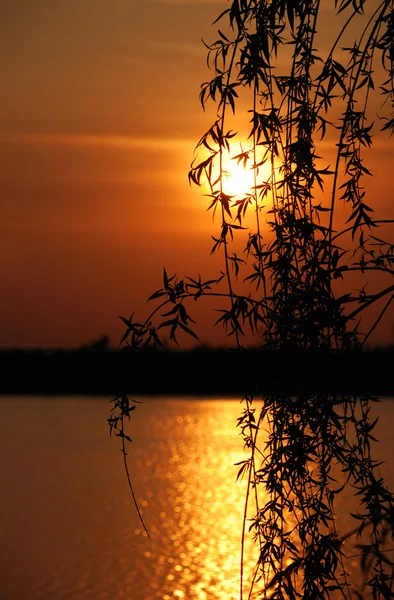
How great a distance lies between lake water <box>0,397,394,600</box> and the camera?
11367 millimetres

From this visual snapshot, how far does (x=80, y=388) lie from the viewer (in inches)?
1965

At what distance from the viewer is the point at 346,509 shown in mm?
15617

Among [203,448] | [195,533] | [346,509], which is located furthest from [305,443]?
[203,448]

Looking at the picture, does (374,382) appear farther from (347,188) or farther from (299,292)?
(347,188)

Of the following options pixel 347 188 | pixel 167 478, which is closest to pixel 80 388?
pixel 167 478

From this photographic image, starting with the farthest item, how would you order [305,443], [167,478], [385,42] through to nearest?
[167,478] < [385,42] < [305,443]

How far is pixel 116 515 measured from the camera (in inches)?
603

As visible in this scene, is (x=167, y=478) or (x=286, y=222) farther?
(x=167, y=478)

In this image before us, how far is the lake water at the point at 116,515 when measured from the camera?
11.4 meters

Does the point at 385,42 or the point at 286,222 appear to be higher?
the point at 385,42

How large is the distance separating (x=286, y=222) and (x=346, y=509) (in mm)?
13485

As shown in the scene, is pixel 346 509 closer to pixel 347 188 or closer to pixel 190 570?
→ pixel 190 570

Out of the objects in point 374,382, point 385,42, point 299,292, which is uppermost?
point 385,42

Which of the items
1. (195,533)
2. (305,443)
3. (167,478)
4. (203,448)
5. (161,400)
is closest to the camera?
(305,443)
